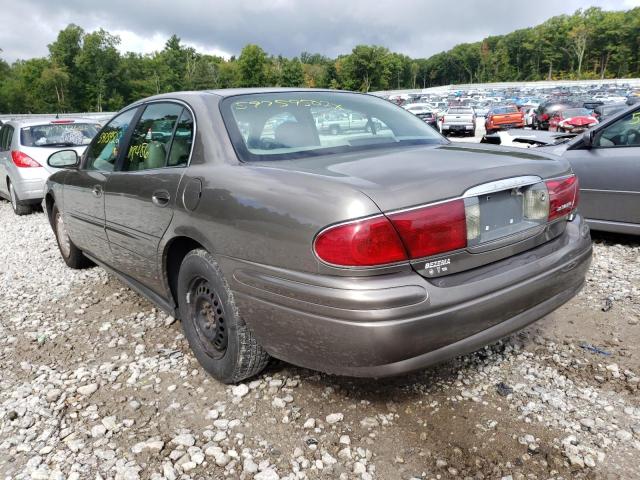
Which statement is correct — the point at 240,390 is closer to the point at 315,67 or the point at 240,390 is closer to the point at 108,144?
the point at 108,144

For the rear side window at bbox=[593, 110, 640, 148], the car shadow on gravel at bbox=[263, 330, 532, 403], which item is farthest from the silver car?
the rear side window at bbox=[593, 110, 640, 148]

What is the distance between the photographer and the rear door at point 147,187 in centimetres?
289

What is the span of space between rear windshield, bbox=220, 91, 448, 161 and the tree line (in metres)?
89.0

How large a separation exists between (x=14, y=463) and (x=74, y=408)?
17.1 inches

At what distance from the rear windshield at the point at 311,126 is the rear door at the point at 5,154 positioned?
747 cm

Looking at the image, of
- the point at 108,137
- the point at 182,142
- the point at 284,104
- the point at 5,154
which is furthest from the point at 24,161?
the point at 284,104

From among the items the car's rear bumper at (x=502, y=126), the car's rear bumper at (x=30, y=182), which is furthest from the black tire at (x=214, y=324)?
the car's rear bumper at (x=502, y=126)

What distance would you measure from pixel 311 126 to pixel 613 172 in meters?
3.62

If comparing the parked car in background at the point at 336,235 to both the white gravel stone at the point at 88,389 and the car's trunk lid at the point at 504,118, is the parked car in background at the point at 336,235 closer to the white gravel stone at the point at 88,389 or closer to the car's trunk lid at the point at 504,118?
the white gravel stone at the point at 88,389

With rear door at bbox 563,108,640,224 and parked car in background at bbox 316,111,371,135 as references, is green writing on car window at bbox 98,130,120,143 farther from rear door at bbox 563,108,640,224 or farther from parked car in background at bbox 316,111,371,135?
rear door at bbox 563,108,640,224

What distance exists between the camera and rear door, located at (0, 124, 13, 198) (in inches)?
349

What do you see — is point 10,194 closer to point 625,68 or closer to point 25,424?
point 25,424

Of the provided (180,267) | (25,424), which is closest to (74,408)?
(25,424)

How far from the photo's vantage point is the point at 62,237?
5156 mm
